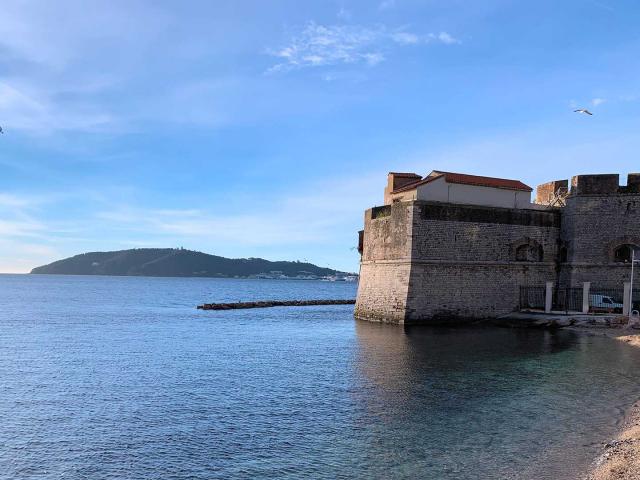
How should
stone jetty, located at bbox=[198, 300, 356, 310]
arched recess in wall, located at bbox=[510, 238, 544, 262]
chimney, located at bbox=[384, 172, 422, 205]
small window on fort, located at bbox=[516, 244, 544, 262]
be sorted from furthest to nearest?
stone jetty, located at bbox=[198, 300, 356, 310]
chimney, located at bbox=[384, 172, 422, 205]
small window on fort, located at bbox=[516, 244, 544, 262]
arched recess in wall, located at bbox=[510, 238, 544, 262]

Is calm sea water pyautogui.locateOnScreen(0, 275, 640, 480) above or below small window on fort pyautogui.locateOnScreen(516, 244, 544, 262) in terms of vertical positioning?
below

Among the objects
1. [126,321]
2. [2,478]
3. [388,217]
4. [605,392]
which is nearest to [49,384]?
[2,478]

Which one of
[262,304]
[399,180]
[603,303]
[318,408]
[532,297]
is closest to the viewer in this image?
[318,408]

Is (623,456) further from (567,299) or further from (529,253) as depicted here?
(567,299)

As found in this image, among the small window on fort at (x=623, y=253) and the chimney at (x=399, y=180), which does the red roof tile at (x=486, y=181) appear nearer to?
the chimney at (x=399, y=180)

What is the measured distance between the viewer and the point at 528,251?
28156 millimetres

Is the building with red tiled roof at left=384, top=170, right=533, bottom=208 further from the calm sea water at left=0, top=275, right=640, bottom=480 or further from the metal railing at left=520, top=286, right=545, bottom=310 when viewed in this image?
the calm sea water at left=0, top=275, right=640, bottom=480

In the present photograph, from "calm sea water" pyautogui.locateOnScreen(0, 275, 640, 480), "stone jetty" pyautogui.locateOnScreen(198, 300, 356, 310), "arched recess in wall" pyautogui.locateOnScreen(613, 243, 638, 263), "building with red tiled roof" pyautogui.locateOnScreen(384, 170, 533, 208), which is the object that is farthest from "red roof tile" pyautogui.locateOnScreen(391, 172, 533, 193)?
"stone jetty" pyautogui.locateOnScreen(198, 300, 356, 310)

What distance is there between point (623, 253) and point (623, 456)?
22.2 meters

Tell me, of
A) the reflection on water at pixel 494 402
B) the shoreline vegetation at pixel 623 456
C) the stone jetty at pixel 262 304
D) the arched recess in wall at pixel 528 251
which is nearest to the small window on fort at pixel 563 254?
the arched recess in wall at pixel 528 251

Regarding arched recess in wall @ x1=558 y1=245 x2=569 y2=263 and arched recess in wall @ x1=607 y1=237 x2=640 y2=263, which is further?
arched recess in wall @ x1=558 y1=245 x2=569 y2=263

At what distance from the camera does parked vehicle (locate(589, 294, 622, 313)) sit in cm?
2622

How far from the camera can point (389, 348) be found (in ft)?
62.6

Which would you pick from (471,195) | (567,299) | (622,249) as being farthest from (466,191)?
(622,249)
